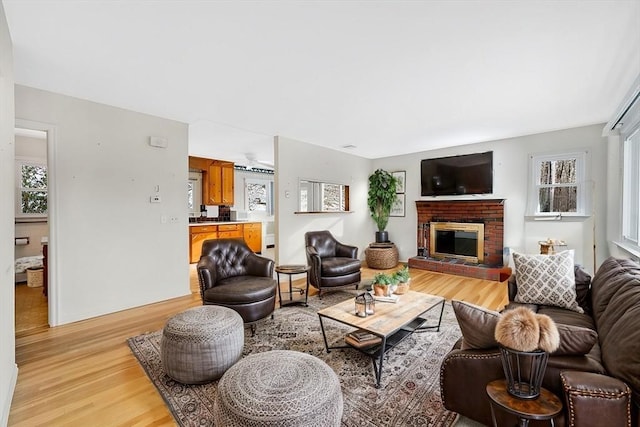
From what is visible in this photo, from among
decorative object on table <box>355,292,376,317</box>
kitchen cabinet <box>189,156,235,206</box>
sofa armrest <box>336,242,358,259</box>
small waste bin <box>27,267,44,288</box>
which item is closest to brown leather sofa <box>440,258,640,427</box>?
decorative object on table <box>355,292,376,317</box>

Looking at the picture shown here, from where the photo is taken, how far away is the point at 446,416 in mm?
1729

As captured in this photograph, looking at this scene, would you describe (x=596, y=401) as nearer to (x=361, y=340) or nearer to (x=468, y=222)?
(x=361, y=340)

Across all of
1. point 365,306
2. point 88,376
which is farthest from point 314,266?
point 88,376

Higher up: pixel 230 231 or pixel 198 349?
pixel 230 231

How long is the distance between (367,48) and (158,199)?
3091 mm

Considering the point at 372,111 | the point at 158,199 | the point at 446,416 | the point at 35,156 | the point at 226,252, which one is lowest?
the point at 446,416

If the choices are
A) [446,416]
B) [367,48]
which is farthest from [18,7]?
[446,416]

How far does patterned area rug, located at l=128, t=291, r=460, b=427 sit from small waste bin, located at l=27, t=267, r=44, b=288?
2.91m

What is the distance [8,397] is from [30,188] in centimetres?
466

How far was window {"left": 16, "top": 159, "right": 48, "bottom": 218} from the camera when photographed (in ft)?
16.1

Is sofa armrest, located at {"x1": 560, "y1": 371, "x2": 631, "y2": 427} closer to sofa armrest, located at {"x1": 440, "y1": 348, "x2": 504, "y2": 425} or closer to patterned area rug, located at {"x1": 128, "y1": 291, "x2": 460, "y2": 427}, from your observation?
sofa armrest, located at {"x1": 440, "y1": 348, "x2": 504, "y2": 425}

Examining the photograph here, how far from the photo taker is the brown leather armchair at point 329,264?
3.96 meters

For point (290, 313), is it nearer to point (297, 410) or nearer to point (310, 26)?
point (297, 410)

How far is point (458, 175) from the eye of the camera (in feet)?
18.3
